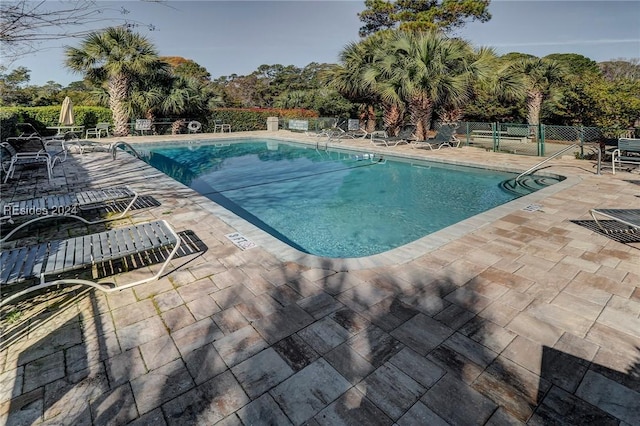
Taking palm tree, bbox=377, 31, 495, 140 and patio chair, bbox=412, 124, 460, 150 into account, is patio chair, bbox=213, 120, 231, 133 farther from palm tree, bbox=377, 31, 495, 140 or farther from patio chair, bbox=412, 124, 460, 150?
patio chair, bbox=412, 124, 460, 150

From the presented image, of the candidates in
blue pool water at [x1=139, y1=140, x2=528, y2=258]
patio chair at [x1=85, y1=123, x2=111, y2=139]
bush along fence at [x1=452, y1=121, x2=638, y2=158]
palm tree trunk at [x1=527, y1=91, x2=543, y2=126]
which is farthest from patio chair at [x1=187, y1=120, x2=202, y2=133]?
palm tree trunk at [x1=527, y1=91, x2=543, y2=126]

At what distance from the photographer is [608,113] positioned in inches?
468

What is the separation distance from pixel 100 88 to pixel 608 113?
22845 millimetres

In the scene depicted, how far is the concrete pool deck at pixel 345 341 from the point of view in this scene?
1.84 m

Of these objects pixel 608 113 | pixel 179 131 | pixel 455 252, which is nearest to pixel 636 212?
pixel 455 252

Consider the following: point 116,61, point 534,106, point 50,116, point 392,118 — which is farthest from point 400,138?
point 50,116

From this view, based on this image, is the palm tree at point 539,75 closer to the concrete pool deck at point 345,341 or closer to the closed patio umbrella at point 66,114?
the concrete pool deck at point 345,341

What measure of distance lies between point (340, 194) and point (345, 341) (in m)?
6.26

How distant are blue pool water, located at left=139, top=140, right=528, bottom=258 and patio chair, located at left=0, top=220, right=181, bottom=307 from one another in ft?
8.61

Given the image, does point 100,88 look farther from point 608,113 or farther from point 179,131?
point 608,113

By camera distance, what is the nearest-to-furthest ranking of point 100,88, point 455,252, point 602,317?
1. point 602,317
2. point 455,252
3. point 100,88


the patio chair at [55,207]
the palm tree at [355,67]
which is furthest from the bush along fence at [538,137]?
the patio chair at [55,207]

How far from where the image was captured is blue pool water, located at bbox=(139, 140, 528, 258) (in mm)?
5988

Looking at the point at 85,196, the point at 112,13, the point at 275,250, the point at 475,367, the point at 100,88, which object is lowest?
the point at 475,367
